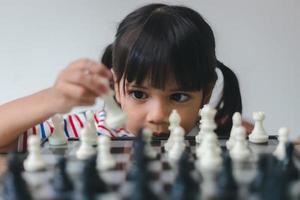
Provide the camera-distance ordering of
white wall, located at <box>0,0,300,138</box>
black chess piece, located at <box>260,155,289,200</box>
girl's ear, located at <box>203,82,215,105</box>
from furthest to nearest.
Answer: white wall, located at <box>0,0,300,138</box> < girl's ear, located at <box>203,82,215,105</box> < black chess piece, located at <box>260,155,289,200</box>

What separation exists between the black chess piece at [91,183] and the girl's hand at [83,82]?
0.23m

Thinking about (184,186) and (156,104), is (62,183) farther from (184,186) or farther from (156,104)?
(156,104)

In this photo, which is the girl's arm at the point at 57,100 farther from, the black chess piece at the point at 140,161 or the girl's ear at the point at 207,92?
the girl's ear at the point at 207,92

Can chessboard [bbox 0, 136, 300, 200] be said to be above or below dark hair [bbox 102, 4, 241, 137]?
below

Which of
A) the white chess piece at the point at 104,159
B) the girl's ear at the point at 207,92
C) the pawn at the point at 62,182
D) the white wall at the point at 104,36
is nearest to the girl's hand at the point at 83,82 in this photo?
the white chess piece at the point at 104,159

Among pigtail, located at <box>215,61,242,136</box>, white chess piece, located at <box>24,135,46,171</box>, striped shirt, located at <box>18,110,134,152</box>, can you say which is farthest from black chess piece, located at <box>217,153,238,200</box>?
pigtail, located at <box>215,61,242,136</box>

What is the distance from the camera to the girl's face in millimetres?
1141

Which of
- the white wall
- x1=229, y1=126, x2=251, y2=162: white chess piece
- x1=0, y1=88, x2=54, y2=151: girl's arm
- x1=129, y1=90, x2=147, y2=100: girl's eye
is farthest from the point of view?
the white wall

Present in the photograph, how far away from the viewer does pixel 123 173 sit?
750 millimetres

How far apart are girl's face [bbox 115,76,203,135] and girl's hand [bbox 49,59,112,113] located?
24cm

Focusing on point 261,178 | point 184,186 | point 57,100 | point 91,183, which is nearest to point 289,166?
point 261,178

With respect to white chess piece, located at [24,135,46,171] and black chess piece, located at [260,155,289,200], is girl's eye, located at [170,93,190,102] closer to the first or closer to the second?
white chess piece, located at [24,135,46,171]

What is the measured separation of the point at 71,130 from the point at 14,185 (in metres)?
0.73

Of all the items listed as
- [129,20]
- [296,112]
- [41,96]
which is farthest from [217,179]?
[296,112]
